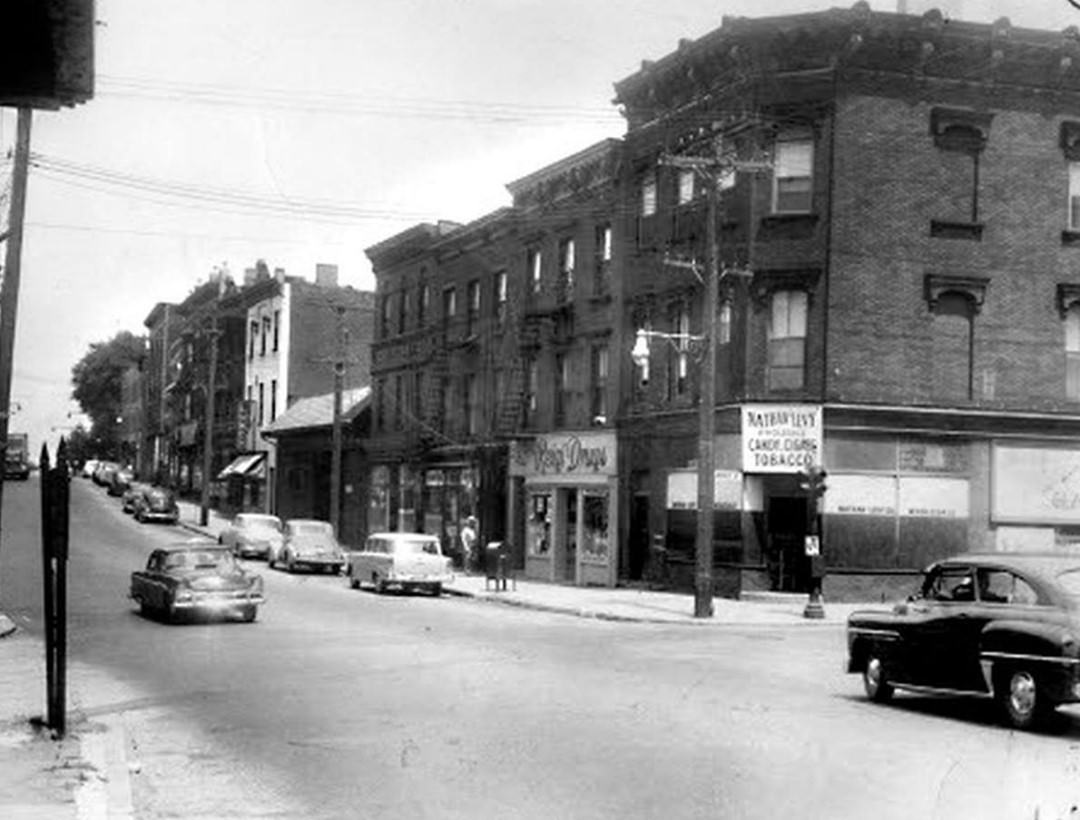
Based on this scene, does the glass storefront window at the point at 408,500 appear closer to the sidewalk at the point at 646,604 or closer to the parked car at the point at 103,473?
the sidewalk at the point at 646,604

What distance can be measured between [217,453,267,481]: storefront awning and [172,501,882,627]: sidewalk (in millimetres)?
33092

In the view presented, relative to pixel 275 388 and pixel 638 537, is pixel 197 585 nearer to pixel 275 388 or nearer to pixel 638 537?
pixel 638 537

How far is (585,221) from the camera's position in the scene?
133 feet

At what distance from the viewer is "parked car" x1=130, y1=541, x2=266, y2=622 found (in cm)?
2469

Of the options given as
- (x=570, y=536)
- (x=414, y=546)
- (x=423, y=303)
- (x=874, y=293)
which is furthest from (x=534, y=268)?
(x=874, y=293)

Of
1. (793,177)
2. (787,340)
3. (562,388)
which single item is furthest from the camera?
(562,388)

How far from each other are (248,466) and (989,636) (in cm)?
6092

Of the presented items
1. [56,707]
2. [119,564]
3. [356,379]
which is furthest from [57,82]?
[356,379]

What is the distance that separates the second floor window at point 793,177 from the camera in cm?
3306

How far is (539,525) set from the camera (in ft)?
141

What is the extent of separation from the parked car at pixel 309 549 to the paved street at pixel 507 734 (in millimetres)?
18696

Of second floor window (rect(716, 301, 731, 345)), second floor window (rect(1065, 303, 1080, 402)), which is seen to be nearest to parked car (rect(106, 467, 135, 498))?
second floor window (rect(716, 301, 731, 345))

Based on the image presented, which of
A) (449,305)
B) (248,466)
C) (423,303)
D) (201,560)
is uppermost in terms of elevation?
(423,303)

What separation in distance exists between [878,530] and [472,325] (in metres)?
19.5
